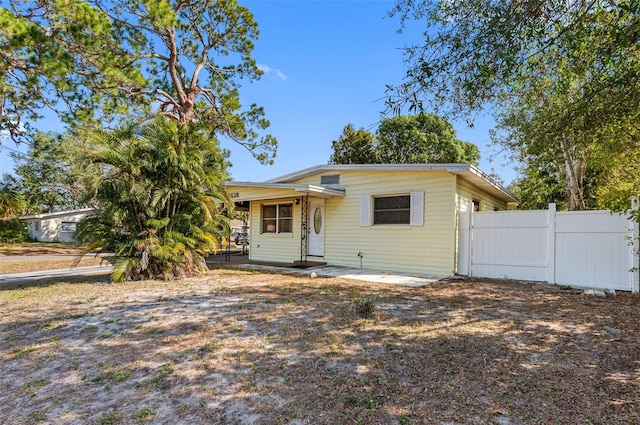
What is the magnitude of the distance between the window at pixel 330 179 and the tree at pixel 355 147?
1272 centimetres

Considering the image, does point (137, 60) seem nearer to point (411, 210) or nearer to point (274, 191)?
point (274, 191)

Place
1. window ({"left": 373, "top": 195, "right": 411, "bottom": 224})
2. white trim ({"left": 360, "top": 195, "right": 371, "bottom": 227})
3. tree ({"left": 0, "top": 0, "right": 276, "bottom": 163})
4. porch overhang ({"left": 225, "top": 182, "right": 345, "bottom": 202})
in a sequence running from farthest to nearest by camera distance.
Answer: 1. white trim ({"left": 360, "top": 195, "right": 371, "bottom": 227})
2. porch overhang ({"left": 225, "top": 182, "right": 345, "bottom": 202})
3. window ({"left": 373, "top": 195, "right": 411, "bottom": 224})
4. tree ({"left": 0, "top": 0, "right": 276, "bottom": 163})

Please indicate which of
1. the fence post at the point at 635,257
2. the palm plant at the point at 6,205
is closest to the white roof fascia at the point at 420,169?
the fence post at the point at 635,257

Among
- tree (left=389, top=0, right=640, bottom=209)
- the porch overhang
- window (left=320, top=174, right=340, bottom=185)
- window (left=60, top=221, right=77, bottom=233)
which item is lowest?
window (left=60, top=221, right=77, bottom=233)

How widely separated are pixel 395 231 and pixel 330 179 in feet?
9.02

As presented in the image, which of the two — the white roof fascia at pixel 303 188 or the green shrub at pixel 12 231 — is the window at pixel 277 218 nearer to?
the white roof fascia at pixel 303 188

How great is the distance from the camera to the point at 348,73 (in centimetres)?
645

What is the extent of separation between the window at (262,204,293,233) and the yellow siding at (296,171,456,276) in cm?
138

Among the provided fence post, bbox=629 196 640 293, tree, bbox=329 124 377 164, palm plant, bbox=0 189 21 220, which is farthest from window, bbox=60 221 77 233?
fence post, bbox=629 196 640 293

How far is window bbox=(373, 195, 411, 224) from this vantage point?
9.62 meters

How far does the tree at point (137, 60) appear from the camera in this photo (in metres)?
8.66

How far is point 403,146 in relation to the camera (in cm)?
2317

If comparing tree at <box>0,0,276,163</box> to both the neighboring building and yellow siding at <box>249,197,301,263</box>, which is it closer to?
yellow siding at <box>249,197,301,263</box>

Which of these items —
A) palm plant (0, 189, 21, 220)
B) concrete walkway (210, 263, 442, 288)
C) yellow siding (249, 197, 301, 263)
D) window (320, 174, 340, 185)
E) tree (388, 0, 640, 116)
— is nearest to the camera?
tree (388, 0, 640, 116)
